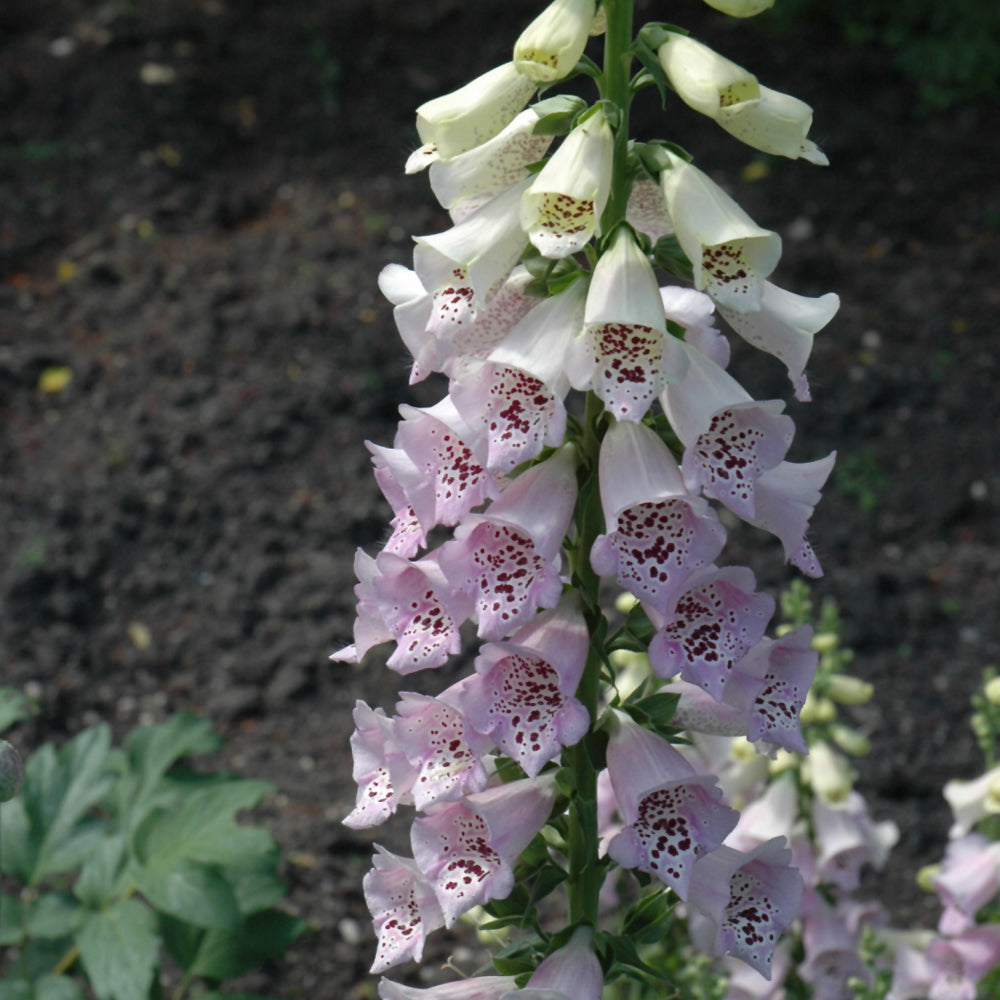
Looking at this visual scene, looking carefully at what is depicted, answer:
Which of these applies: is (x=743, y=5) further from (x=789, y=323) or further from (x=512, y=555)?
(x=512, y=555)

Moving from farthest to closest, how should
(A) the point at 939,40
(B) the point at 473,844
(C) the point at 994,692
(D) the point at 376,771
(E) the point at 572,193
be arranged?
(A) the point at 939,40
(C) the point at 994,692
(D) the point at 376,771
(B) the point at 473,844
(E) the point at 572,193

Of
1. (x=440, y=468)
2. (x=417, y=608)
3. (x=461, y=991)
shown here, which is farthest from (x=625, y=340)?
(x=461, y=991)

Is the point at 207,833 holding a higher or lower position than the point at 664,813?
lower

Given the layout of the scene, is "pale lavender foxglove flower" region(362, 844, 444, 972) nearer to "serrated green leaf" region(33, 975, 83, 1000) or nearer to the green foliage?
"serrated green leaf" region(33, 975, 83, 1000)

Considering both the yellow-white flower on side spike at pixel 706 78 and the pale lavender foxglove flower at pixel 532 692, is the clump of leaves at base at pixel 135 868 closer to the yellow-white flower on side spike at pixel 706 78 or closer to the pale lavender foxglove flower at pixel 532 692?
the pale lavender foxglove flower at pixel 532 692

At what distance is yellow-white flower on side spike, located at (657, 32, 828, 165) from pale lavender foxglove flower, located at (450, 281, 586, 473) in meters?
0.26

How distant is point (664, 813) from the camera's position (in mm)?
1558

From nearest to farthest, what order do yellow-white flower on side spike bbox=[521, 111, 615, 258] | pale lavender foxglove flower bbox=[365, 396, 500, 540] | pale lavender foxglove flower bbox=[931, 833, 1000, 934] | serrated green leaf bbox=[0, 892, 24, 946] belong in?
yellow-white flower on side spike bbox=[521, 111, 615, 258], pale lavender foxglove flower bbox=[365, 396, 500, 540], serrated green leaf bbox=[0, 892, 24, 946], pale lavender foxglove flower bbox=[931, 833, 1000, 934]

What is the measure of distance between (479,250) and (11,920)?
1.50m

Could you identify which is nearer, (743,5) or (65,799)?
(743,5)

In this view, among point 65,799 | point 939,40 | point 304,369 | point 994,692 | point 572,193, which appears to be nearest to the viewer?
point 572,193

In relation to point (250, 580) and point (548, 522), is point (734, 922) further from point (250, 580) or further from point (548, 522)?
point (250, 580)

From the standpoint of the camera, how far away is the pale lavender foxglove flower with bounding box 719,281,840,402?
154 centimetres

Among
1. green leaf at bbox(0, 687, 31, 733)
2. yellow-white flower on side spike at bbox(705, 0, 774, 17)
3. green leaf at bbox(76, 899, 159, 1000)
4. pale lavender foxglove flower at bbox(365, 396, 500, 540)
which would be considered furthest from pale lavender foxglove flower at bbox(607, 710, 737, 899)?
green leaf at bbox(0, 687, 31, 733)
